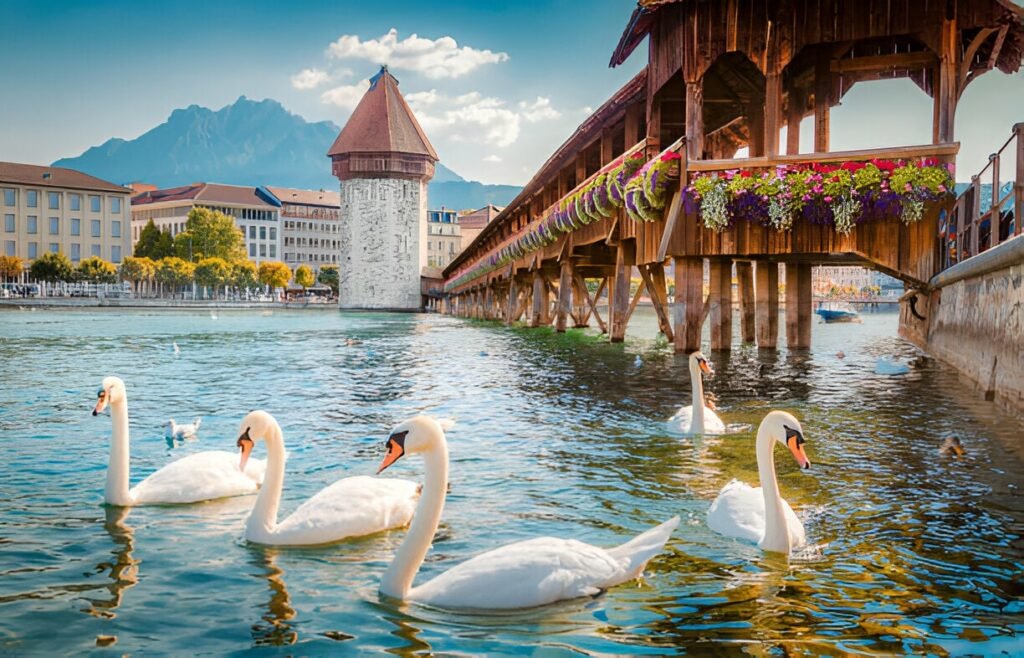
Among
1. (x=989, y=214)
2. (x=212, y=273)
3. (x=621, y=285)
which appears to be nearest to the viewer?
(x=989, y=214)

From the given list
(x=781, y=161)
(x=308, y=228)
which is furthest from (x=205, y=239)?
(x=781, y=161)

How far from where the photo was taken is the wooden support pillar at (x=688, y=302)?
18719mm

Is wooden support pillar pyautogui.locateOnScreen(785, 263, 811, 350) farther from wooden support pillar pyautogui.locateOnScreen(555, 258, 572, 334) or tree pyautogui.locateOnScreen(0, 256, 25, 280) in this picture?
tree pyautogui.locateOnScreen(0, 256, 25, 280)

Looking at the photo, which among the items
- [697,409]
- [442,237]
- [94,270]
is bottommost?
[697,409]

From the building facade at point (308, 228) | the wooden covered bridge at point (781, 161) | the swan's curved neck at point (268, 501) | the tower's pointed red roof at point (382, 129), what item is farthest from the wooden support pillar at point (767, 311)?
the building facade at point (308, 228)

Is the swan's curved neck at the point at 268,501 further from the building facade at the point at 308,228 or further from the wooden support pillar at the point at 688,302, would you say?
the building facade at the point at 308,228

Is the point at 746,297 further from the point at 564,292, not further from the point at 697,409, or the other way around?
the point at 697,409

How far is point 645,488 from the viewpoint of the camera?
24.2ft

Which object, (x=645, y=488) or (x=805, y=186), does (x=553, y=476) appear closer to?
(x=645, y=488)

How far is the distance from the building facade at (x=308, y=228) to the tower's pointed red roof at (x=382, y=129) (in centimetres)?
6170

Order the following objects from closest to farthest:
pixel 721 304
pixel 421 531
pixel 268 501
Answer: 1. pixel 421 531
2. pixel 268 501
3. pixel 721 304

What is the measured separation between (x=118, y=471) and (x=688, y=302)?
45.4 ft

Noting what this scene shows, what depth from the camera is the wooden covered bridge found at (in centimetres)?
1623

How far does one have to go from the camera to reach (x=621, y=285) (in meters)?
24.4
